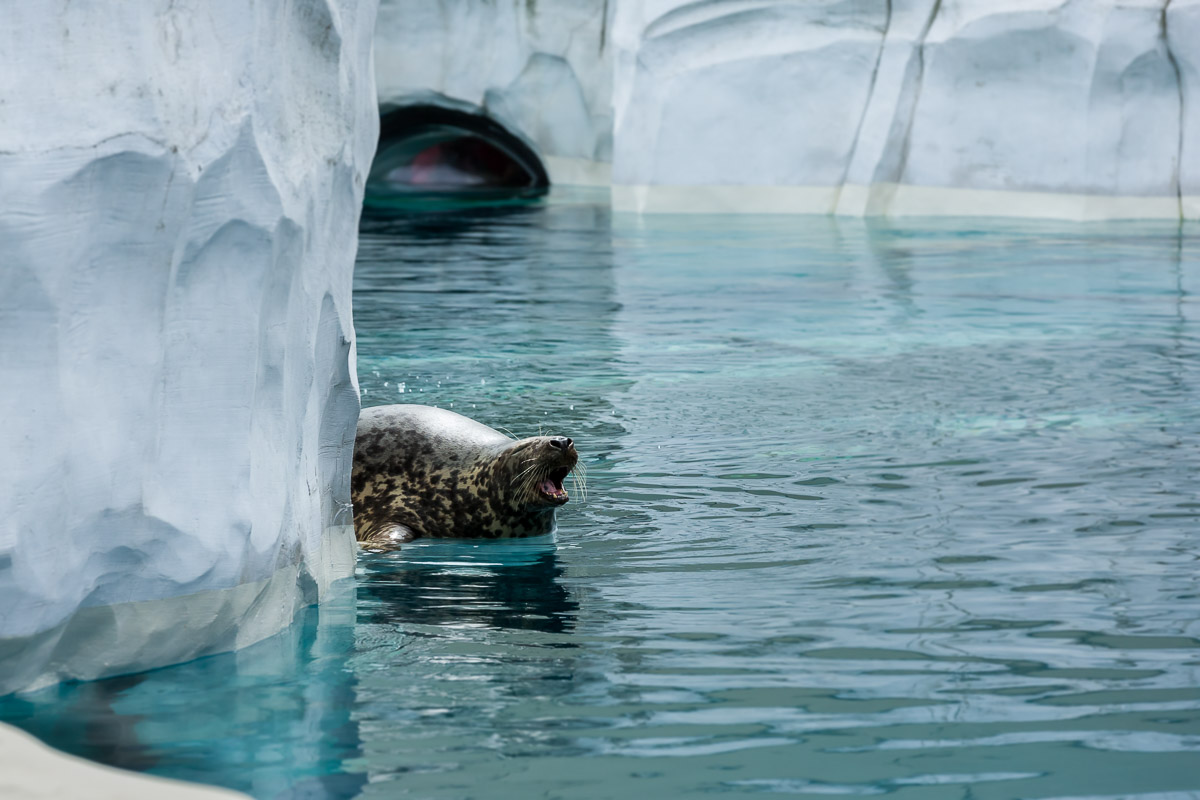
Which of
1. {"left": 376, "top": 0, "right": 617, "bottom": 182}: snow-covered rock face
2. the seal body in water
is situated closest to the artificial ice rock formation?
{"left": 376, "top": 0, "right": 617, "bottom": 182}: snow-covered rock face

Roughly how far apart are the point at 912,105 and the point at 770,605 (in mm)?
13014

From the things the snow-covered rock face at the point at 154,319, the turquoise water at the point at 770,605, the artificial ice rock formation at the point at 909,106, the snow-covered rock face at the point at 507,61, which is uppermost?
the snow-covered rock face at the point at 507,61

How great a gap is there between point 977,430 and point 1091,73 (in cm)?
995

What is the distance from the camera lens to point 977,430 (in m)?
6.31

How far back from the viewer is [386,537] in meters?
5.05

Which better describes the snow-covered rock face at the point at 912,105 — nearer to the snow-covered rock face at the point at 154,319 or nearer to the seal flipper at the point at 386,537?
the seal flipper at the point at 386,537

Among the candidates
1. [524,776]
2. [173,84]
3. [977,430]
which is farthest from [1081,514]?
[173,84]

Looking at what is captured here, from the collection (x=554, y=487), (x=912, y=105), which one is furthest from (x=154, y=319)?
(x=912, y=105)

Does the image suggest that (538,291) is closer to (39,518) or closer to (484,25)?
(39,518)

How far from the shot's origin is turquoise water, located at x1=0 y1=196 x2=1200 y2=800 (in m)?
3.08

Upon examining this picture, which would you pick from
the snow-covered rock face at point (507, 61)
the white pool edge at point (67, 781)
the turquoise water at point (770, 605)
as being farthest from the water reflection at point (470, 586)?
the snow-covered rock face at point (507, 61)

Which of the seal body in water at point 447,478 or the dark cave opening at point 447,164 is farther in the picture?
the dark cave opening at point 447,164

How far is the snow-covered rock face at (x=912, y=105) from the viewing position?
599 inches

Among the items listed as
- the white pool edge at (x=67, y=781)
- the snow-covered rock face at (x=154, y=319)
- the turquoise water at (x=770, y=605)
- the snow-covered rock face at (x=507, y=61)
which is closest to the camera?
the white pool edge at (x=67, y=781)
